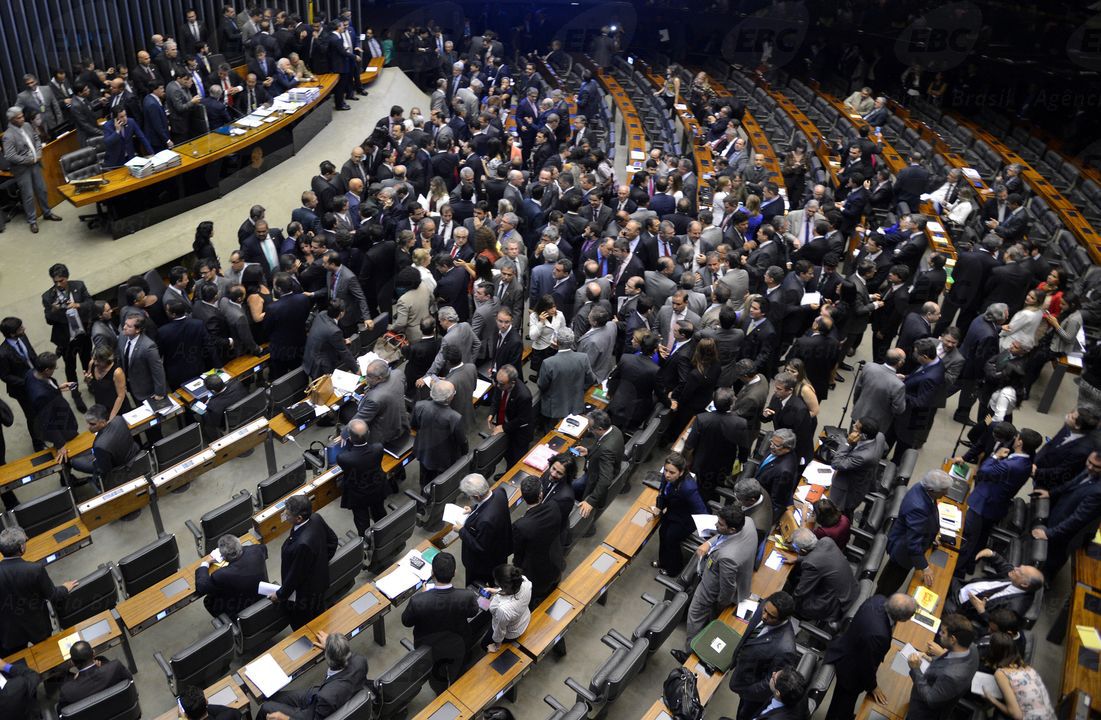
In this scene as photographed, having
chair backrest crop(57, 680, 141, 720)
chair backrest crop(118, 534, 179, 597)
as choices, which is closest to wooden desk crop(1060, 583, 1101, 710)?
chair backrest crop(57, 680, 141, 720)

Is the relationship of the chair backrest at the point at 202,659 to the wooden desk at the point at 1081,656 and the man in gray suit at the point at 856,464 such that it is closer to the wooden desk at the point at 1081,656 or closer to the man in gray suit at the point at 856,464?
the man in gray suit at the point at 856,464

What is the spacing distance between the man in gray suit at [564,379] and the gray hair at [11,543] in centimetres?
431

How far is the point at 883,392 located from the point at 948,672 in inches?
119

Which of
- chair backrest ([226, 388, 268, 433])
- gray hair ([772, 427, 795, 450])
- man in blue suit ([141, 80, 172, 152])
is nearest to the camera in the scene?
gray hair ([772, 427, 795, 450])

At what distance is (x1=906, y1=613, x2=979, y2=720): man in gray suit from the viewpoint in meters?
5.12

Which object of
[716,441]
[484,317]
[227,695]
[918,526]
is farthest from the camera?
[484,317]

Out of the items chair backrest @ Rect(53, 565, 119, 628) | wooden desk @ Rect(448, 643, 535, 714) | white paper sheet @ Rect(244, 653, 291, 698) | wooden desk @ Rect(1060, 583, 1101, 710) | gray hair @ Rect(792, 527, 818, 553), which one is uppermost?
gray hair @ Rect(792, 527, 818, 553)

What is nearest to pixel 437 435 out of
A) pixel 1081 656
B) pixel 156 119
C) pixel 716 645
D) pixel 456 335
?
pixel 456 335

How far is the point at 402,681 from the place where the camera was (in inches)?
223

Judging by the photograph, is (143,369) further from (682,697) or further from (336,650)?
(682,697)

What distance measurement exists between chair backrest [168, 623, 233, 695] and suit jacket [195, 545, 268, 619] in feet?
0.78

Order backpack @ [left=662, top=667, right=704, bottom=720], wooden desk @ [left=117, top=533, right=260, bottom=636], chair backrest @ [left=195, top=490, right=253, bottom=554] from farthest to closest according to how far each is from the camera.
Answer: chair backrest @ [left=195, top=490, right=253, bottom=554], wooden desk @ [left=117, top=533, right=260, bottom=636], backpack @ [left=662, top=667, right=704, bottom=720]

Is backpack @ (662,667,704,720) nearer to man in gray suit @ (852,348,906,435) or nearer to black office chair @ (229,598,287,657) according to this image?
black office chair @ (229,598,287,657)

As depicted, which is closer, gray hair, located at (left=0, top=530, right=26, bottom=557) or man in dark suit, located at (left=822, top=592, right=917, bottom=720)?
man in dark suit, located at (left=822, top=592, right=917, bottom=720)
